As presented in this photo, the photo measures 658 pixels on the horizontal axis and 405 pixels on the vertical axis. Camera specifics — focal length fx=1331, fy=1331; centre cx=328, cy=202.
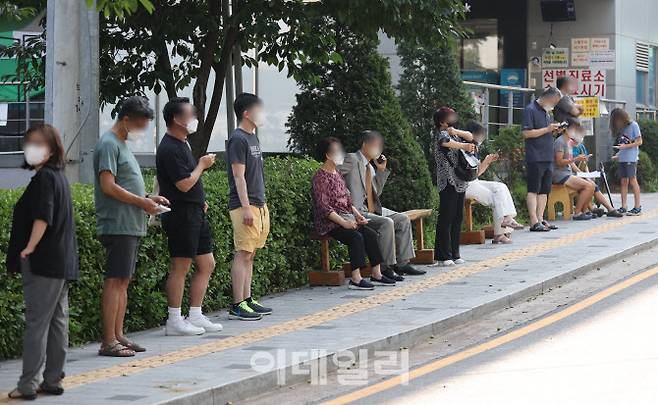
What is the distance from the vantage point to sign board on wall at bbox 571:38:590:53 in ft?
109

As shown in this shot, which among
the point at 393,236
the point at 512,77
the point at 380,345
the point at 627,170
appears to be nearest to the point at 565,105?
the point at 627,170

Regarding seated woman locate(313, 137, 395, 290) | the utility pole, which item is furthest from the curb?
the utility pole

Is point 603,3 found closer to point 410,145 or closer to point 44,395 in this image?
point 410,145

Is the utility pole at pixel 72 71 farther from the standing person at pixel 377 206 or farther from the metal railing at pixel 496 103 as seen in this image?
the metal railing at pixel 496 103

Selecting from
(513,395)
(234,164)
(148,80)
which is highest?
(148,80)

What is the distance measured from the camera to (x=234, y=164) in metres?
11.6

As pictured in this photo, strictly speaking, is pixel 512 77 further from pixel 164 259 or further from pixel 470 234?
pixel 164 259

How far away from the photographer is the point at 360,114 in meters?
16.6

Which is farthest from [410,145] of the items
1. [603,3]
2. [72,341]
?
[603,3]

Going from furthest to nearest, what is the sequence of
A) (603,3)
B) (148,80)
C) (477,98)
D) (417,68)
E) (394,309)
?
(603,3) → (477,98) → (417,68) → (148,80) → (394,309)

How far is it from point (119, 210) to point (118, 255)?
1.10 ft

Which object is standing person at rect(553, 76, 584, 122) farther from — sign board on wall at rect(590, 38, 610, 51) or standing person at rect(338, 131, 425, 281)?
sign board on wall at rect(590, 38, 610, 51)

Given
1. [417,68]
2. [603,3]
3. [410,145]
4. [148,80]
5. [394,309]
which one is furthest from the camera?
[603,3]

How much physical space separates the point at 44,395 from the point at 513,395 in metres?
3.01
